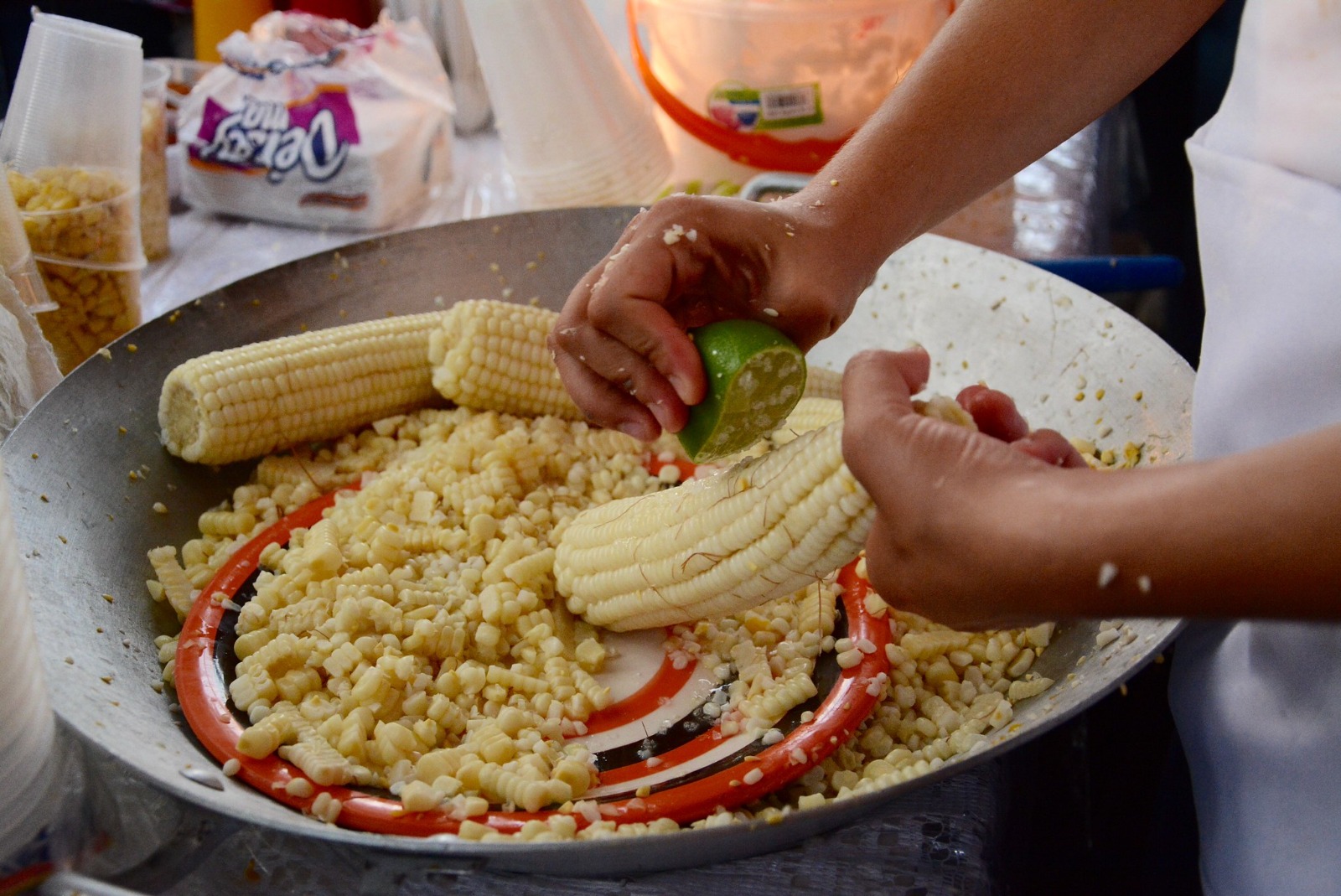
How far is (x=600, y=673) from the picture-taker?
3.34 ft

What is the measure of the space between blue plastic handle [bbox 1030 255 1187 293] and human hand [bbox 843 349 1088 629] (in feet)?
2.30

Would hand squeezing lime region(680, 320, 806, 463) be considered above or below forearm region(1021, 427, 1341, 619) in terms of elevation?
below

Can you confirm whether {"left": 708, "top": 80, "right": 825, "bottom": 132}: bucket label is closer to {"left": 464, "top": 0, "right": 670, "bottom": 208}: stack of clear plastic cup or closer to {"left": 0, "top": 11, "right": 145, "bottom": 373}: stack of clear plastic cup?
{"left": 464, "top": 0, "right": 670, "bottom": 208}: stack of clear plastic cup

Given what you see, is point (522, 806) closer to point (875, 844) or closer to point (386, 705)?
point (386, 705)

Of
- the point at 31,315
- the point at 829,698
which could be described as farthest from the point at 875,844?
the point at 31,315

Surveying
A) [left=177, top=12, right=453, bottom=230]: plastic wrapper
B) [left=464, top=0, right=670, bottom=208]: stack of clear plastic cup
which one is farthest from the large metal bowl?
[left=177, top=12, right=453, bottom=230]: plastic wrapper

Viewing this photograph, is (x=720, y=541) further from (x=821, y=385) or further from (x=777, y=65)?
(x=777, y=65)

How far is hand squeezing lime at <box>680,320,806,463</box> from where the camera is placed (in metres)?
0.88

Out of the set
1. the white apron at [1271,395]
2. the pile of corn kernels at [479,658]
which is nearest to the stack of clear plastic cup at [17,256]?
the pile of corn kernels at [479,658]

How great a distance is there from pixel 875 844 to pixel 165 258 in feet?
5.54

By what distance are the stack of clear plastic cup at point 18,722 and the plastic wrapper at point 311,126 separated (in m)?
1.35

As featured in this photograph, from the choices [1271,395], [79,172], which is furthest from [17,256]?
[1271,395]

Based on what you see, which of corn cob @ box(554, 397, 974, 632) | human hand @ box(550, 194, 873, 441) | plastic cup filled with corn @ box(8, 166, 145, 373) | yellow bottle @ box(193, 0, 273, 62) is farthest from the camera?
yellow bottle @ box(193, 0, 273, 62)

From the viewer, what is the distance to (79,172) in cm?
146
